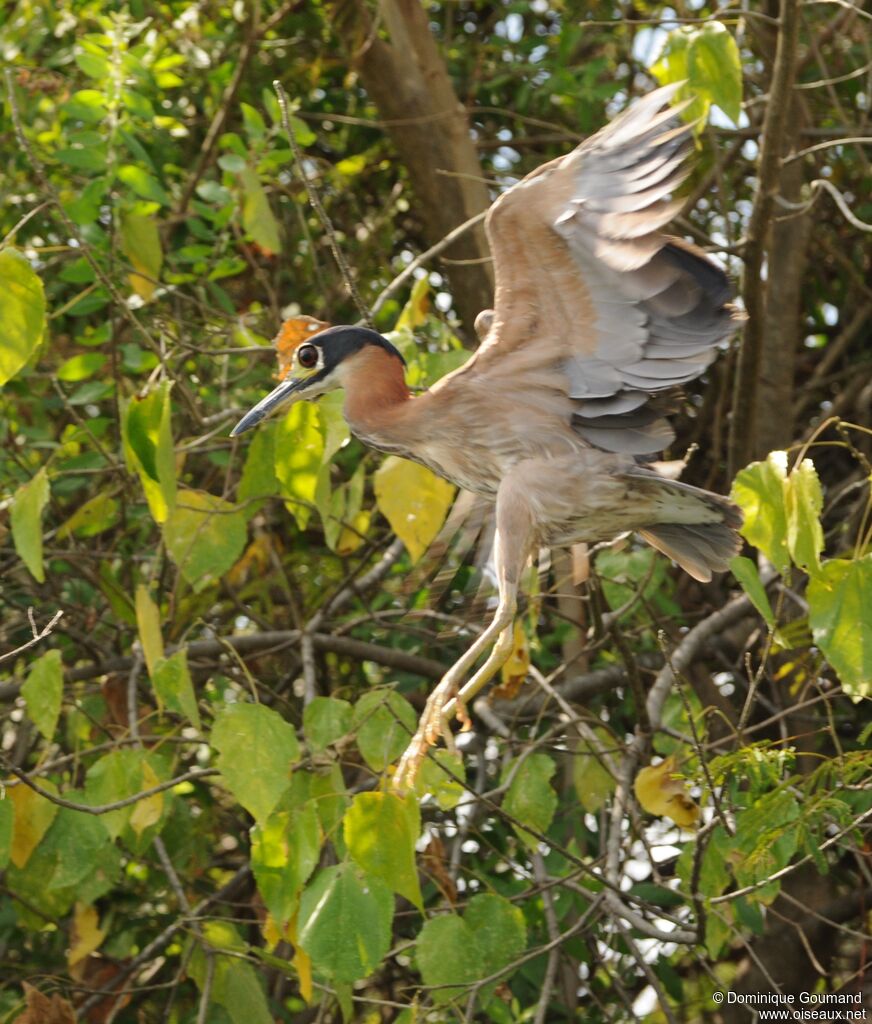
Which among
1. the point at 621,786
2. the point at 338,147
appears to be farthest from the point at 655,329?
the point at 338,147

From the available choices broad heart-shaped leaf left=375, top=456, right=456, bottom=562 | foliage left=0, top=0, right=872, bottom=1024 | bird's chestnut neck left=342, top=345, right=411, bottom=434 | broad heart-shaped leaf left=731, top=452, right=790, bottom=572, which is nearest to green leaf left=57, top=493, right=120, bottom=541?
foliage left=0, top=0, right=872, bottom=1024

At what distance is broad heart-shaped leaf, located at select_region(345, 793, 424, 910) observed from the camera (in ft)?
7.88

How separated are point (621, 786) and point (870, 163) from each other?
2.41 metres

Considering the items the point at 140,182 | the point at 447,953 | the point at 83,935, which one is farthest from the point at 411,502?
the point at 83,935

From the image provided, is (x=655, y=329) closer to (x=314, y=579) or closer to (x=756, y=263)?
(x=756, y=263)

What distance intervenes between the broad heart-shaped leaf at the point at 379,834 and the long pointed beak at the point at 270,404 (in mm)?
1083

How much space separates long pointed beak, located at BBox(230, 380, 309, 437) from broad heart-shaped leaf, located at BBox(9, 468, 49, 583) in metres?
0.44

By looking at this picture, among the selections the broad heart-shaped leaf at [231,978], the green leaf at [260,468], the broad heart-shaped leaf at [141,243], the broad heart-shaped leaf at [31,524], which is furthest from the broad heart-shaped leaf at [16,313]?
the broad heart-shaped leaf at [231,978]

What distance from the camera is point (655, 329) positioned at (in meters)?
2.96

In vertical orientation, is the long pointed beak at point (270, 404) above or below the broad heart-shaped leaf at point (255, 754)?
above

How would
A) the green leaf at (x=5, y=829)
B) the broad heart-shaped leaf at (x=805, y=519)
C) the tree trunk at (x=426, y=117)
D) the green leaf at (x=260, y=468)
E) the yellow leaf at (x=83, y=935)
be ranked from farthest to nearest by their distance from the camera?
the tree trunk at (x=426, y=117), the yellow leaf at (x=83, y=935), the green leaf at (x=260, y=468), the green leaf at (x=5, y=829), the broad heart-shaped leaf at (x=805, y=519)

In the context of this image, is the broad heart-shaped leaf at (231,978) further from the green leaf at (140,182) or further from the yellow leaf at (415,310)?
the green leaf at (140,182)

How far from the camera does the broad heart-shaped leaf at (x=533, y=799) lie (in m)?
3.12

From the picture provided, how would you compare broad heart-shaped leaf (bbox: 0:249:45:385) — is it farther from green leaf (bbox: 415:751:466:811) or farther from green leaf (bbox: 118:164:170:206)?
green leaf (bbox: 118:164:170:206)
